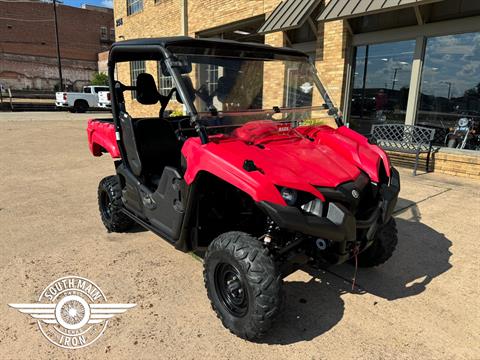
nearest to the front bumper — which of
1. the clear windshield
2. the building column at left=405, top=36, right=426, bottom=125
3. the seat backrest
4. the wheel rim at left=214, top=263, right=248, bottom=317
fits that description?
the wheel rim at left=214, top=263, right=248, bottom=317

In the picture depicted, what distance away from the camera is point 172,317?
2686 mm

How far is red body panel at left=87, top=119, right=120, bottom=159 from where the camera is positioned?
12.8ft

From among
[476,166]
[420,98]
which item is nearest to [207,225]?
[476,166]

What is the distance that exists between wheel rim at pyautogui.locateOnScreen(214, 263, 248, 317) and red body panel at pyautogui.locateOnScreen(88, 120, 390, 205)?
2.05ft

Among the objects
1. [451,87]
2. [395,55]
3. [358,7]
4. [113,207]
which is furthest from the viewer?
[395,55]

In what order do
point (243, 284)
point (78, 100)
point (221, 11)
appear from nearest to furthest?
point (243, 284) < point (221, 11) < point (78, 100)

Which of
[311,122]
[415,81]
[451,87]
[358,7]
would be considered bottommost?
[311,122]

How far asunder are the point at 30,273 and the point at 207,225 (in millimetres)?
1658

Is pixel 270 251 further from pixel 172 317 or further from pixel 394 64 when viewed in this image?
pixel 394 64

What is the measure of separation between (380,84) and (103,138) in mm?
6408

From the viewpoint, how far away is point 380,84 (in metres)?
8.27

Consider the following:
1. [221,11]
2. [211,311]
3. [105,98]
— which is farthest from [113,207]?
[105,98]

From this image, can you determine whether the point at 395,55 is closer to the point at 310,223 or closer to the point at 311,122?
the point at 311,122

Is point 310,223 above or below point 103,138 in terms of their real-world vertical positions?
below
